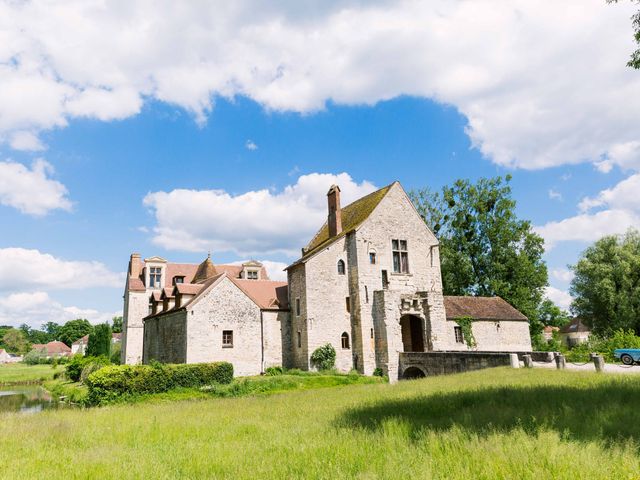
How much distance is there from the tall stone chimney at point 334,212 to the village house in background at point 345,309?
79 mm

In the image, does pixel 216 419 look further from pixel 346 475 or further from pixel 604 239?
pixel 604 239

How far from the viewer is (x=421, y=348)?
34469mm

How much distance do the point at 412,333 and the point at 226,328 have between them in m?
14.8

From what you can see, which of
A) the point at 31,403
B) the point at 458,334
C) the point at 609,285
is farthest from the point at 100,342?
the point at 609,285

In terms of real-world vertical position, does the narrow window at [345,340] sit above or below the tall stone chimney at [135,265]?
below

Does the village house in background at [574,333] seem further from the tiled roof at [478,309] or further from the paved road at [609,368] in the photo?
the paved road at [609,368]

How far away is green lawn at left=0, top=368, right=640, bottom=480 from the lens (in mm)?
6758

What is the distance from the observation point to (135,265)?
45.3m

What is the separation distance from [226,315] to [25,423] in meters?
16.3

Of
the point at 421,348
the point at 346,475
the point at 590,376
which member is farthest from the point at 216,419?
the point at 421,348

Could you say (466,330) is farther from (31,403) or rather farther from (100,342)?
(100,342)

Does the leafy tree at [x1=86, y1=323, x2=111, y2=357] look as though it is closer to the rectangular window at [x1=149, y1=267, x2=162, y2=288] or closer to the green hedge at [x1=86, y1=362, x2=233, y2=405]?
the rectangular window at [x1=149, y1=267, x2=162, y2=288]

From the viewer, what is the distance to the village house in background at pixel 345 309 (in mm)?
29625

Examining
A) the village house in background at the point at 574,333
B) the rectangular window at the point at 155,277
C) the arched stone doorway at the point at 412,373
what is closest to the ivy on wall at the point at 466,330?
the arched stone doorway at the point at 412,373
